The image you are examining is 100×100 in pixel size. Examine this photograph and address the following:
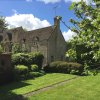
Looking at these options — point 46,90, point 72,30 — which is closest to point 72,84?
point 46,90

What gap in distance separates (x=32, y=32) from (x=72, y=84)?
29497mm

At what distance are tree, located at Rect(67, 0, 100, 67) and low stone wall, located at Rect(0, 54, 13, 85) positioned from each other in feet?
64.5

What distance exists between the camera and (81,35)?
→ 7.89 meters

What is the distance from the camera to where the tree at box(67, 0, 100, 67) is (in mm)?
7181

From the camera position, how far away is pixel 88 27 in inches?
301

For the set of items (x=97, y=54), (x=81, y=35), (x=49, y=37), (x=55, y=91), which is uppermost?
(x=49, y=37)

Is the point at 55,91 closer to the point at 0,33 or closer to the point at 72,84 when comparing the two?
the point at 72,84

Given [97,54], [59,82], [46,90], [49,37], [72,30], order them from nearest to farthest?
[97,54]
[72,30]
[46,90]
[59,82]
[49,37]

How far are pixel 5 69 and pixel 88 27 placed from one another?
73.3ft

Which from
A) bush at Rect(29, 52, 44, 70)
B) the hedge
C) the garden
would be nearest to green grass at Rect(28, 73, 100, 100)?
the garden

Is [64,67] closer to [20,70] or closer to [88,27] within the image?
[20,70]

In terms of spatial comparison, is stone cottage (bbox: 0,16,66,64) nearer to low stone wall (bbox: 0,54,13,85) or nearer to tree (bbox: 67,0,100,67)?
low stone wall (bbox: 0,54,13,85)

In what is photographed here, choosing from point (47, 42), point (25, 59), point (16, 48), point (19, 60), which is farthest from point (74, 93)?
point (16, 48)

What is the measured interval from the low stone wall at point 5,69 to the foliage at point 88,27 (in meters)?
19.7
